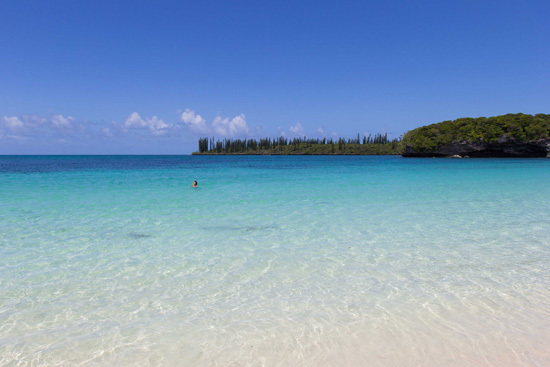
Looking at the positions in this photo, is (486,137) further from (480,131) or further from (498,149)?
(498,149)

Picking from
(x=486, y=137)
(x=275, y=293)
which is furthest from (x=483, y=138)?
(x=275, y=293)

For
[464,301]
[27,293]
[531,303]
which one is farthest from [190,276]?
[531,303]

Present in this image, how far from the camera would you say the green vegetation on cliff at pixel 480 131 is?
8577cm

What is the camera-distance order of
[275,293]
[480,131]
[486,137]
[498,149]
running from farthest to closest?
[480,131] < [498,149] < [486,137] < [275,293]

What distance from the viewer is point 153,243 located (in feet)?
23.7

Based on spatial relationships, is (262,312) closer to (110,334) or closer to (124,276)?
(110,334)

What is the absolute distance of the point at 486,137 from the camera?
91.3m

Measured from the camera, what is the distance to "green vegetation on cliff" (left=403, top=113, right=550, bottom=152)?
281 feet

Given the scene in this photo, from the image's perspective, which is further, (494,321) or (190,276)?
(190,276)

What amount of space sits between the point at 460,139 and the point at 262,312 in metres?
108

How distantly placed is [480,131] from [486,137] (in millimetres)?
2778

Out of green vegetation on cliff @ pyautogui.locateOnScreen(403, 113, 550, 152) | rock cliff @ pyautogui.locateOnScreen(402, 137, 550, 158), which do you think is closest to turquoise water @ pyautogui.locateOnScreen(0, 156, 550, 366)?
green vegetation on cliff @ pyautogui.locateOnScreen(403, 113, 550, 152)

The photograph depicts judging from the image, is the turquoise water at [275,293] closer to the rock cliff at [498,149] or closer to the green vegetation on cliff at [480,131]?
the green vegetation on cliff at [480,131]

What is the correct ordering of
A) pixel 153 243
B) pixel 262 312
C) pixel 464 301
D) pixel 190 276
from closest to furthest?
pixel 262 312, pixel 464 301, pixel 190 276, pixel 153 243
